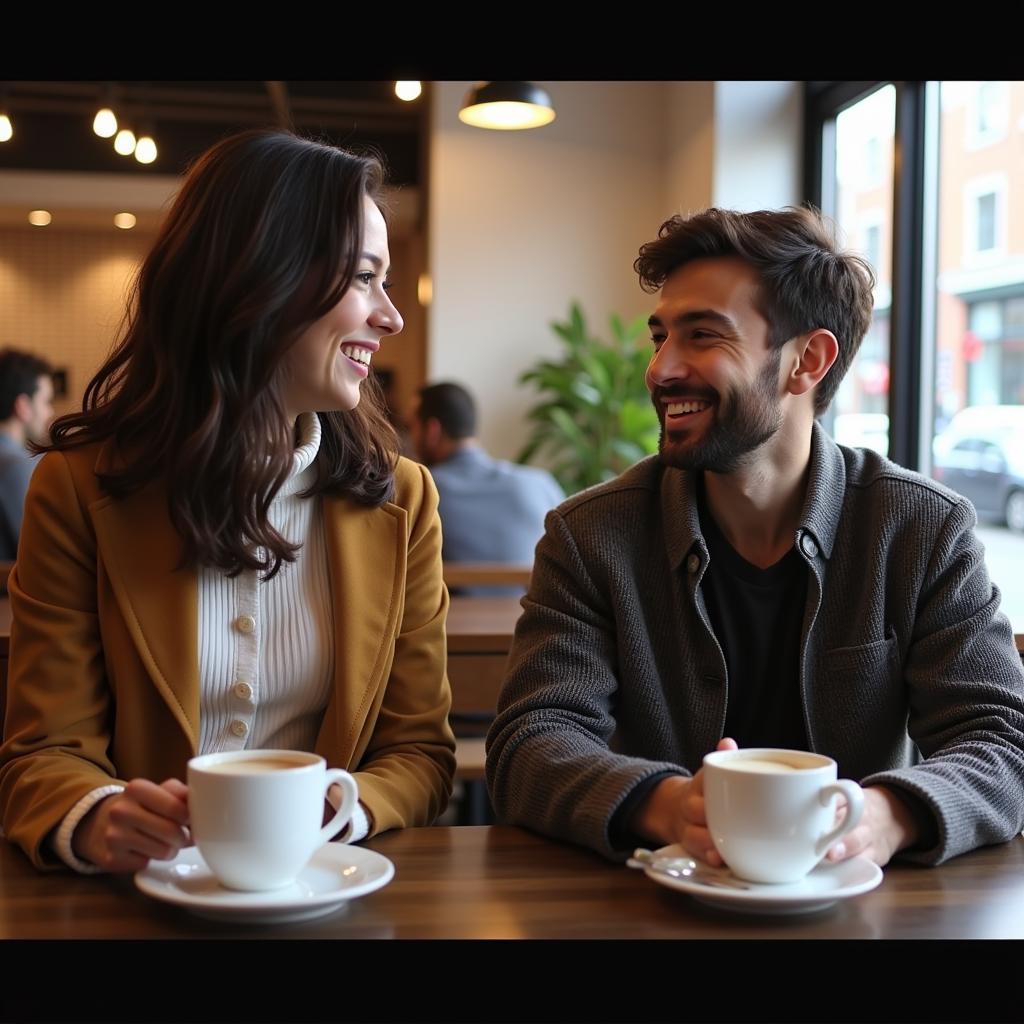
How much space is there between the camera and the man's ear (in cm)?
169

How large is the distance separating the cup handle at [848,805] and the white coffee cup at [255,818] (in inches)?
15.7

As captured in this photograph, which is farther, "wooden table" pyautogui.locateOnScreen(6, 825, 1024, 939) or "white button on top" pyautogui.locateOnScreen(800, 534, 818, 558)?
"white button on top" pyautogui.locateOnScreen(800, 534, 818, 558)

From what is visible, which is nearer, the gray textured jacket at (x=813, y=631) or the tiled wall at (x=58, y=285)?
the gray textured jacket at (x=813, y=631)

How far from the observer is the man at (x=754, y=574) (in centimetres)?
149

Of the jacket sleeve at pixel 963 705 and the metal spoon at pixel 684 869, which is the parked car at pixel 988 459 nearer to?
the jacket sleeve at pixel 963 705

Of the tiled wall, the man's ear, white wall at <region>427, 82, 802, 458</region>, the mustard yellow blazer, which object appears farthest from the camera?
the tiled wall

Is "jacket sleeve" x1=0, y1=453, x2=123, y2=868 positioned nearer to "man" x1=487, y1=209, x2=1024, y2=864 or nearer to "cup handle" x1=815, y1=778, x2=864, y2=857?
"man" x1=487, y1=209, x2=1024, y2=864

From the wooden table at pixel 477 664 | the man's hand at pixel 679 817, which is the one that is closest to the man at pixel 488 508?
the wooden table at pixel 477 664

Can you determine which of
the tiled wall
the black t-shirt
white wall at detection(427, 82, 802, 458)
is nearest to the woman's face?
the black t-shirt

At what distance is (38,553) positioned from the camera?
141 centimetres

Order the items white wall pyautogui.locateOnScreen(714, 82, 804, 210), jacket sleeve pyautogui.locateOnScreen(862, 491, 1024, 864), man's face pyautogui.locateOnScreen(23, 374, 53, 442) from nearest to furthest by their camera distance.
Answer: jacket sleeve pyautogui.locateOnScreen(862, 491, 1024, 864), man's face pyautogui.locateOnScreen(23, 374, 53, 442), white wall pyautogui.locateOnScreen(714, 82, 804, 210)
